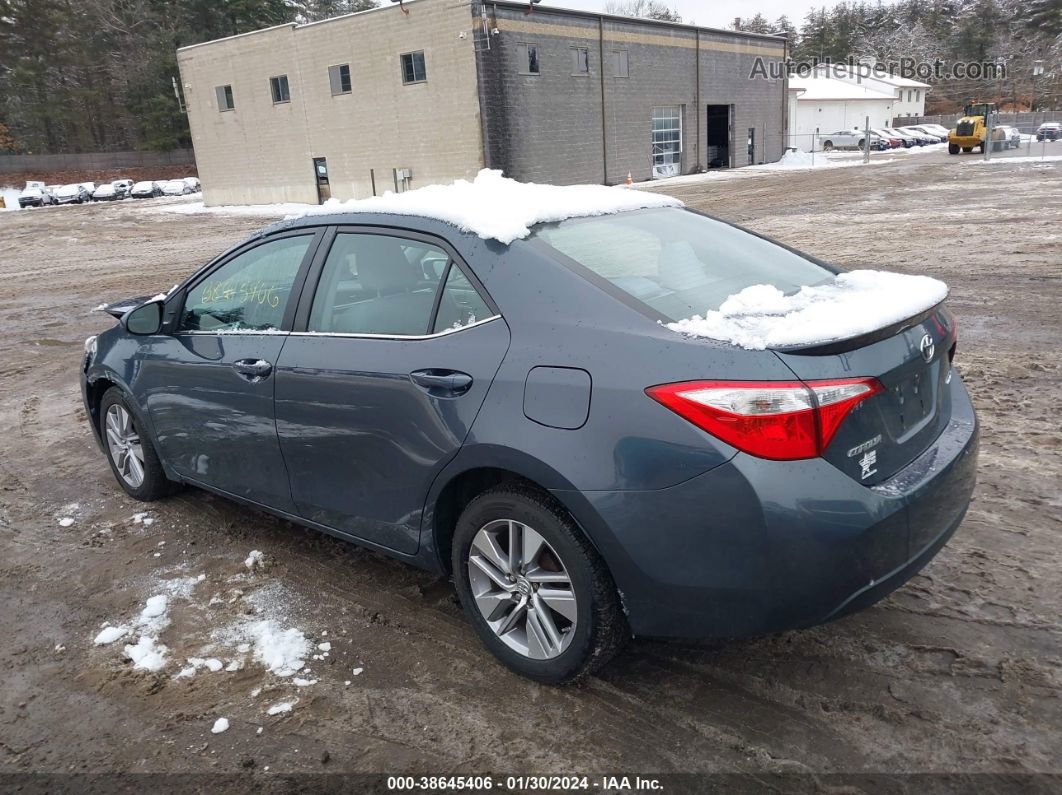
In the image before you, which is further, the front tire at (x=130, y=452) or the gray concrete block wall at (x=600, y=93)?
the gray concrete block wall at (x=600, y=93)

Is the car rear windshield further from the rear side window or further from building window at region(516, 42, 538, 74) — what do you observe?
building window at region(516, 42, 538, 74)

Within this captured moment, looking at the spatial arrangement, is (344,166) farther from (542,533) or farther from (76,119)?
(76,119)

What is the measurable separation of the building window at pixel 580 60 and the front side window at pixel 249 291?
34771mm

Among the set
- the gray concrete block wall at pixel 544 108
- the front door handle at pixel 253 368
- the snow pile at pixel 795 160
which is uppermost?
the gray concrete block wall at pixel 544 108

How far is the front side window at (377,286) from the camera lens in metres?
3.24

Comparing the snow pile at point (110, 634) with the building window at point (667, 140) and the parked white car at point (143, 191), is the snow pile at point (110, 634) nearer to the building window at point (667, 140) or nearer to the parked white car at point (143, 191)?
the building window at point (667, 140)

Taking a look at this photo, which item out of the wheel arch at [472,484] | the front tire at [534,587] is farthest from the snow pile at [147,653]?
the front tire at [534,587]

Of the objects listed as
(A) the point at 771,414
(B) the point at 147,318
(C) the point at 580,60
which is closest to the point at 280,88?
(C) the point at 580,60

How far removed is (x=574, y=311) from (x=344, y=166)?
36.5 metres

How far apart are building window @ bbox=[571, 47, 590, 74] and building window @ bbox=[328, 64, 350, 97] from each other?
9757 mm

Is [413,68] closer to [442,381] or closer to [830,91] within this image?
[442,381]

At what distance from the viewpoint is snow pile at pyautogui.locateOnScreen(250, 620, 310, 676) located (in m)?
3.21

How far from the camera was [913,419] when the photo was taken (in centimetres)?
277

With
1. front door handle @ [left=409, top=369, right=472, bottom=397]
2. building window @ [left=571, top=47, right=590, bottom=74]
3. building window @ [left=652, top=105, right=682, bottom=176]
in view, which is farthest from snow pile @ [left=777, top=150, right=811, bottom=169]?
front door handle @ [left=409, top=369, right=472, bottom=397]
